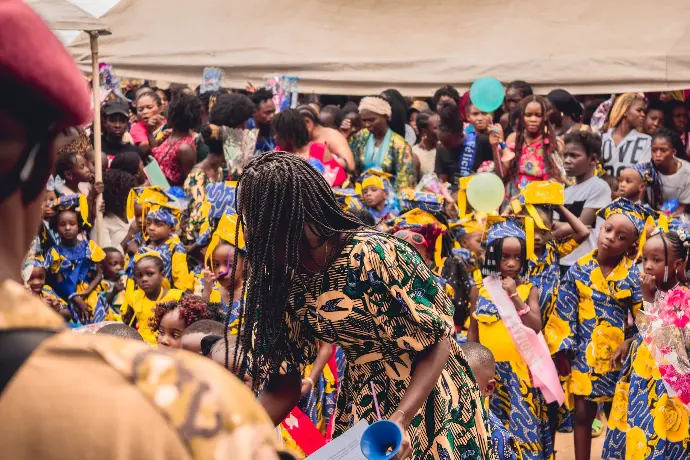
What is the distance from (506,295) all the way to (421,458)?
124 inches

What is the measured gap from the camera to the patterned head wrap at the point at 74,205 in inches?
340

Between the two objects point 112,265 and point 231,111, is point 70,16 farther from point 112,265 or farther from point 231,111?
point 112,265

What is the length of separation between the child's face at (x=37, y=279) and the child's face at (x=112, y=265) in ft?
2.73

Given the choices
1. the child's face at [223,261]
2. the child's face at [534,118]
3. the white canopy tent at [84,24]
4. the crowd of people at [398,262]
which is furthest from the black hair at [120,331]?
the child's face at [534,118]

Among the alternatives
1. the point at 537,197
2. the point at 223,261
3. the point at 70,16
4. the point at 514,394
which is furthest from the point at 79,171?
the point at 514,394

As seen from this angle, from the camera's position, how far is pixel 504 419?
6773 millimetres

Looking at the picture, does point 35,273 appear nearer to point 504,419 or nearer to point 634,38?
point 504,419

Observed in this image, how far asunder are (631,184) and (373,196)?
1933 millimetres

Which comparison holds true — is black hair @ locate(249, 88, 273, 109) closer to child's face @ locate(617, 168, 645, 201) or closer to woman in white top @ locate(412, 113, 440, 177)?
woman in white top @ locate(412, 113, 440, 177)

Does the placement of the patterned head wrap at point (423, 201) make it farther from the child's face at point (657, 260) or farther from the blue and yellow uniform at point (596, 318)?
the child's face at point (657, 260)

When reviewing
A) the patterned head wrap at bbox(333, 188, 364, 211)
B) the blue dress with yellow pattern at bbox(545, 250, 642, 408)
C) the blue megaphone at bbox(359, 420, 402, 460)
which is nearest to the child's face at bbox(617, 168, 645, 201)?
the blue dress with yellow pattern at bbox(545, 250, 642, 408)

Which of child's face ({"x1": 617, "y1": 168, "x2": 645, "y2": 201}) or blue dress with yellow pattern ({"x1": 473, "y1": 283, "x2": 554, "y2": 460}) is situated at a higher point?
child's face ({"x1": 617, "y1": 168, "x2": 645, "y2": 201})

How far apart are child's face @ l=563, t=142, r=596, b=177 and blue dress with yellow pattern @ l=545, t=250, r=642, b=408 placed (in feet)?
5.06

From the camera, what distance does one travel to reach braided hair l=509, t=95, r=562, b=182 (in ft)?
28.9
